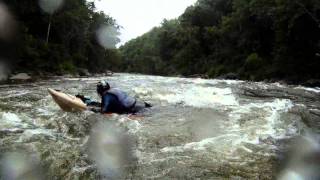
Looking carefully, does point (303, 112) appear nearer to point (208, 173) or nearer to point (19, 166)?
point (208, 173)

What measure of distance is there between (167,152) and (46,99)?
7.62 meters

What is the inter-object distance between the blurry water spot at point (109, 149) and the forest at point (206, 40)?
724 inches

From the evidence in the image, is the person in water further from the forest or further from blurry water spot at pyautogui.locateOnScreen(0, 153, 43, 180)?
the forest

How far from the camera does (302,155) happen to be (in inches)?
252

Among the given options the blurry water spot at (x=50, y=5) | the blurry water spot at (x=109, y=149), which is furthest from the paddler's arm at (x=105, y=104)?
the blurry water spot at (x=50, y=5)

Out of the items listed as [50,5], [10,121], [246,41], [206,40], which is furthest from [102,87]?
[206,40]

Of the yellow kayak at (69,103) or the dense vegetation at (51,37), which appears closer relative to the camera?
the yellow kayak at (69,103)

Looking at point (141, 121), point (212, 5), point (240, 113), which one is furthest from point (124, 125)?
point (212, 5)

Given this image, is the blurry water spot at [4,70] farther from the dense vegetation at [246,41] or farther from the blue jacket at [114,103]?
the dense vegetation at [246,41]

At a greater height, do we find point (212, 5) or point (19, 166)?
point (212, 5)

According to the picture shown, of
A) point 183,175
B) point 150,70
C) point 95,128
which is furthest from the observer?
point 150,70

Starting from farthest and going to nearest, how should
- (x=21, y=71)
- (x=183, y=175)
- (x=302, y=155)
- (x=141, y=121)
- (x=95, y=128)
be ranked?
(x=21, y=71), (x=141, y=121), (x=95, y=128), (x=302, y=155), (x=183, y=175)

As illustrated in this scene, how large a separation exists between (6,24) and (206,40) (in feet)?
125

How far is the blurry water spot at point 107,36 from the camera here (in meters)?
52.7
